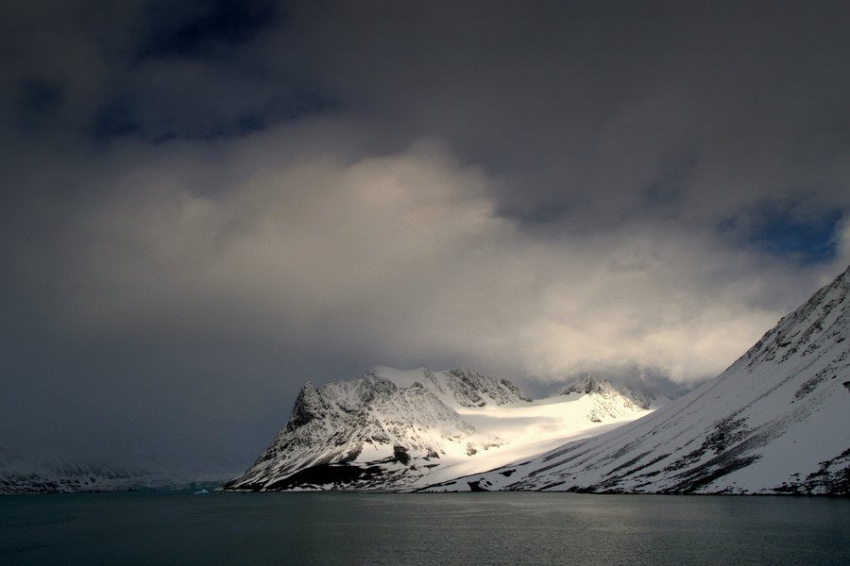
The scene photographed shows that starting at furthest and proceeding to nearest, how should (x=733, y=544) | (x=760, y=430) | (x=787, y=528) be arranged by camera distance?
(x=760, y=430) → (x=787, y=528) → (x=733, y=544)

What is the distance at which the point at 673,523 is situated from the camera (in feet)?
271

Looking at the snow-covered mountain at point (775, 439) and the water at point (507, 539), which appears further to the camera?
the snow-covered mountain at point (775, 439)

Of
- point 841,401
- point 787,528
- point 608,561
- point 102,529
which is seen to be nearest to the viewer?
point 608,561

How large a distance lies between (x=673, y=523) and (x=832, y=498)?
44415 mm

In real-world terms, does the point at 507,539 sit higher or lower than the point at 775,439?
lower

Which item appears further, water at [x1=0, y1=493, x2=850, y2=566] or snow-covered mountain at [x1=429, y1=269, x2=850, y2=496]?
snow-covered mountain at [x1=429, y1=269, x2=850, y2=496]

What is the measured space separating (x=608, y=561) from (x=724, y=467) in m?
110

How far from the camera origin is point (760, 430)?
Answer: 155000 millimetres

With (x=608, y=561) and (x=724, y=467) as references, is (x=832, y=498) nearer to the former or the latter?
(x=724, y=467)

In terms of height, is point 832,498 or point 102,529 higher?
point 102,529

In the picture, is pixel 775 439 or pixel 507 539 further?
pixel 775 439

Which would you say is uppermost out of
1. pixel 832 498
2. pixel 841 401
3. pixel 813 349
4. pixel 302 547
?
pixel 813 349

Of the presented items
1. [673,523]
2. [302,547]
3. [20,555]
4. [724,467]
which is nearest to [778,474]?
[724,467]

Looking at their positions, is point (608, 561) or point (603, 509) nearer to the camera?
point (608, 561)
